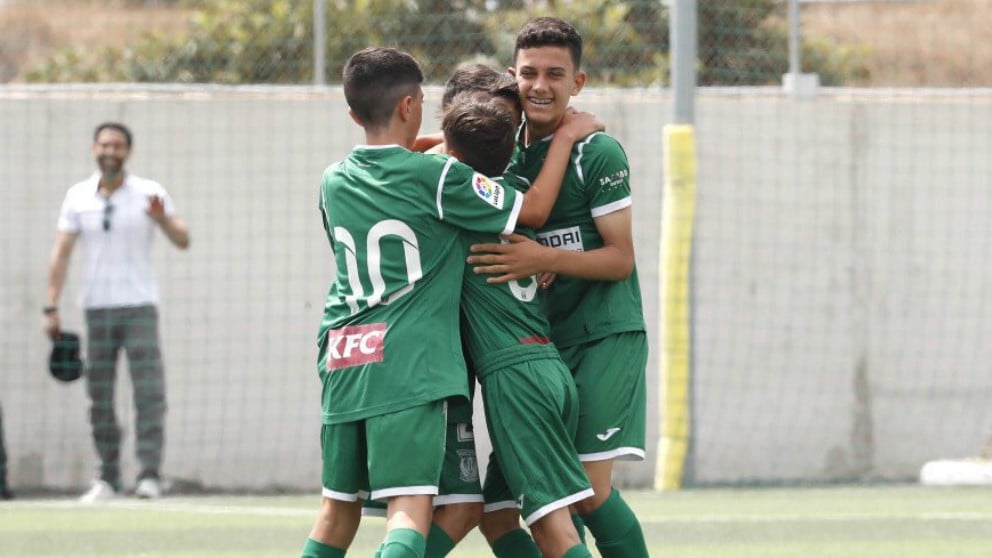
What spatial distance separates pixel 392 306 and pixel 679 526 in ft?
11.0

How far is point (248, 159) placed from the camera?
10203mm

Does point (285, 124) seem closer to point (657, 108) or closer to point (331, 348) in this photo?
point (657, 108)

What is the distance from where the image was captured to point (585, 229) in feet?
16.3

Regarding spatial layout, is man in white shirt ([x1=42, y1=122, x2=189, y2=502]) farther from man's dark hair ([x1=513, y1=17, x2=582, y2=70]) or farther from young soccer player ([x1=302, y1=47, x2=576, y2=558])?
young soccer player ([x1=302, y1=47, x2=576, y2=558])

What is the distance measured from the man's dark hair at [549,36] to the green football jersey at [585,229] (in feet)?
0.88

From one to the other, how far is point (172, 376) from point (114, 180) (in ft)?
4.31

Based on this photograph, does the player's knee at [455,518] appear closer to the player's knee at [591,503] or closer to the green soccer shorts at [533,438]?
the green soccer shorts at [533,438]

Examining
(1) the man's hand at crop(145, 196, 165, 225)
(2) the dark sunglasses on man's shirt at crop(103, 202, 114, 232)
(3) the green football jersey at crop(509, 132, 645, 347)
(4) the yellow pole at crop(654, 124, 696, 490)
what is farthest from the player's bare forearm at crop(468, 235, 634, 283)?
(2) the dark sunglasses on man's shirt at crop(103, 202, 114, 232)

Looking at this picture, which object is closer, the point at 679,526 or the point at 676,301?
the point at 679,526

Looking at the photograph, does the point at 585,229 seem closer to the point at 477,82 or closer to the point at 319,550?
the point at 477,82

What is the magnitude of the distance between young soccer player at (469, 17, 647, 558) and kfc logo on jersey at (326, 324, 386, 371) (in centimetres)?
65

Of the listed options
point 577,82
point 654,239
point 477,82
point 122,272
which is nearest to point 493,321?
point 477,82

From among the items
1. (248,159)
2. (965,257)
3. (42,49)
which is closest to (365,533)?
(248,159)

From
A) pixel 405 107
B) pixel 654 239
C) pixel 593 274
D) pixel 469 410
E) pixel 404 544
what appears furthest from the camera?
pixel 654 239
